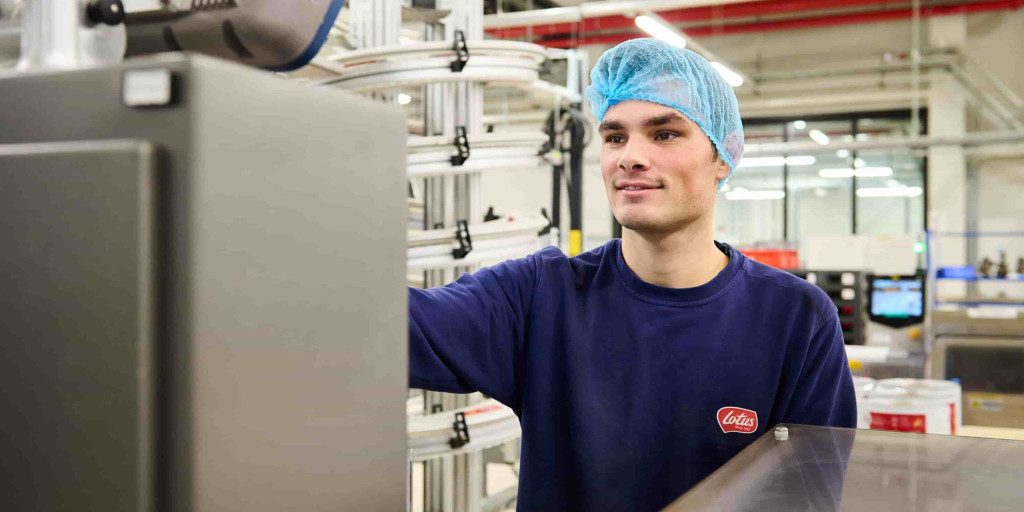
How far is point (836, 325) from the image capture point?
52.1 inches

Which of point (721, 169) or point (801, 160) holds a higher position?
point (801, 160)

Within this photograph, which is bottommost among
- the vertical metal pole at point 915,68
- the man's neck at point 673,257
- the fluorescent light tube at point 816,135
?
the man's neck at point 673,257

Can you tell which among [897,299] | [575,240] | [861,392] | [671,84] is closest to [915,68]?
[897,299]

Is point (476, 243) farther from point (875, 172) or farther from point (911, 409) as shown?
point (875, 172)

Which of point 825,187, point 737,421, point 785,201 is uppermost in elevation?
point 825,187

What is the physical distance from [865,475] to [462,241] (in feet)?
4.33

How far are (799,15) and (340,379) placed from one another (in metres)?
10.1

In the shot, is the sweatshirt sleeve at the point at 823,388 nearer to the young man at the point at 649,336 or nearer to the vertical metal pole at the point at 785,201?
the young man at the point at 649,336

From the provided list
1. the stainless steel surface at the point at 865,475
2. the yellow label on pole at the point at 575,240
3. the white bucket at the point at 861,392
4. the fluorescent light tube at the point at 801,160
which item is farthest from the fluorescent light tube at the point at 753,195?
the stainless steel surface at the point at 865,475

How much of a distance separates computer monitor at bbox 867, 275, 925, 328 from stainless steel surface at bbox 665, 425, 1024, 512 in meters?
5.25

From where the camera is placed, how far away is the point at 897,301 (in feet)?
18.8

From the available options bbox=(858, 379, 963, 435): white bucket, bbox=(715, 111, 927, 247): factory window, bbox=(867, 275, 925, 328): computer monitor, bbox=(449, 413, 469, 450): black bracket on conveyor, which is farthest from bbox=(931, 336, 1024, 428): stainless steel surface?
bbox=(715, 111, 927, 247): factory window

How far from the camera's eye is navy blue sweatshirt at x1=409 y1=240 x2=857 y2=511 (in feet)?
4.09

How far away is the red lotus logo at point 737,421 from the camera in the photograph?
4.09ft
